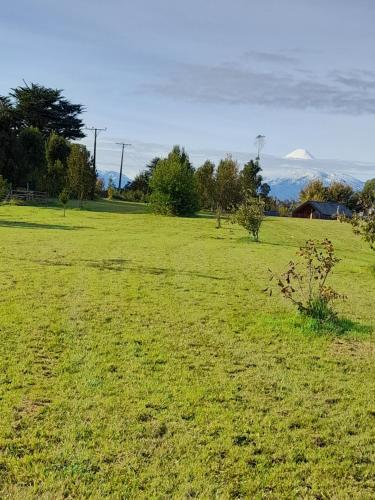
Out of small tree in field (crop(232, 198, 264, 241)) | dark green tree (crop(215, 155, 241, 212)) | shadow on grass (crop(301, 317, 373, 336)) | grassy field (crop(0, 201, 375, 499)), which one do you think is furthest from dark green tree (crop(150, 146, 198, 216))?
shadow on grass (crop(301, 317, 373, 336))

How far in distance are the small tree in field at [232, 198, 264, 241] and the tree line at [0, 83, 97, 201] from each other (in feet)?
80.1

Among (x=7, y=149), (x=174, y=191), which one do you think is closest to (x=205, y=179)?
(x=174, y=191)

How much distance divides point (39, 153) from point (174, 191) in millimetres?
19822

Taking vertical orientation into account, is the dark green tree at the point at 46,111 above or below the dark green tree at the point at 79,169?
above

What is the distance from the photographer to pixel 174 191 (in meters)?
45.6

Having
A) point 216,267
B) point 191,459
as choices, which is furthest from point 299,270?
point 191,459

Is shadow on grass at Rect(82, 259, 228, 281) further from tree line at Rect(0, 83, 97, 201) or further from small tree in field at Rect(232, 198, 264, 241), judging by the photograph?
tree line at Rect(0, 83, 97, 201)

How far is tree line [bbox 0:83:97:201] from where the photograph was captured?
48156 mm

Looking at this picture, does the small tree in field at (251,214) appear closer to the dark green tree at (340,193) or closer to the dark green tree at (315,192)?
the dark green tree at (315,192)

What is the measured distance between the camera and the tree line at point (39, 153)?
48.2m

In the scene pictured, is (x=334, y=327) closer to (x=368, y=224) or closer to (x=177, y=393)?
(x=177, y=393)

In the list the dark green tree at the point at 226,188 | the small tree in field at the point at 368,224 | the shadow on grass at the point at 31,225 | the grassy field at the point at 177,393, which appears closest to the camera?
the grassy field at the point at 177,393

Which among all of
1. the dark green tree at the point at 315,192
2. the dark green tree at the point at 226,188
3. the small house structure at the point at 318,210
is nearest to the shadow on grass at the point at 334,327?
the dark green tree at the point at 226,188

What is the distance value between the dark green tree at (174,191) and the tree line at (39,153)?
304 inches
